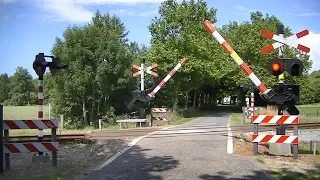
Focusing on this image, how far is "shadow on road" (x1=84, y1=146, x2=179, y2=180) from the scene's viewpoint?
25.3ft

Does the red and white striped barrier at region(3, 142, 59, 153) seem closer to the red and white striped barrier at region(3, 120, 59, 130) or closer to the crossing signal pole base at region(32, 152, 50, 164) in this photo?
the red and white striped barrier at region(3, 120, 59, 130)

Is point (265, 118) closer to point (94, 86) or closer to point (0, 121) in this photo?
point (0, 121)

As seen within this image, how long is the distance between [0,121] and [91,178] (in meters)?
2.58

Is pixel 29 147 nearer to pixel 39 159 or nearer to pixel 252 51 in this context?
pixel 39 159

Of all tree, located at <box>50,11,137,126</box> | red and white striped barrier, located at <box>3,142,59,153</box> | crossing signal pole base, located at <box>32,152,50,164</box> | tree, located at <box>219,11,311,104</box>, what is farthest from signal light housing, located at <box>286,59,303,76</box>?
tree, located at <box>219,11,311,104</box>

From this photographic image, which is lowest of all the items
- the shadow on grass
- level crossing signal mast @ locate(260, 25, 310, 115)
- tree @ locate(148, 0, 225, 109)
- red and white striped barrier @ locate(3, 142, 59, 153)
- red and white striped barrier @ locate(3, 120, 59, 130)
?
the shadow on grass

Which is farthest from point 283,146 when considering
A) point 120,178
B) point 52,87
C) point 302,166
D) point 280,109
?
point 52,87

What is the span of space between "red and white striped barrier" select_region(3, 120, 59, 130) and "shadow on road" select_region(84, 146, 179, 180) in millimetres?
1666

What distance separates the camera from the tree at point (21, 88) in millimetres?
93812

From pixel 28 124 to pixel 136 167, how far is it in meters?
2.77

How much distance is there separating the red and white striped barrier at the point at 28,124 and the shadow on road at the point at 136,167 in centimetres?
167

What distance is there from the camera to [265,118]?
10.5 m

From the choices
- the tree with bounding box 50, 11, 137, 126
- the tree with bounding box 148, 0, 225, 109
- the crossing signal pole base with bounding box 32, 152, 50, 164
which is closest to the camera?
the crossing signal pole base with bounding box 32, 152, 50, 164

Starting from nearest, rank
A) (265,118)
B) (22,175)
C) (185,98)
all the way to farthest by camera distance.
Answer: (22,175), (265,118), (185,98)
